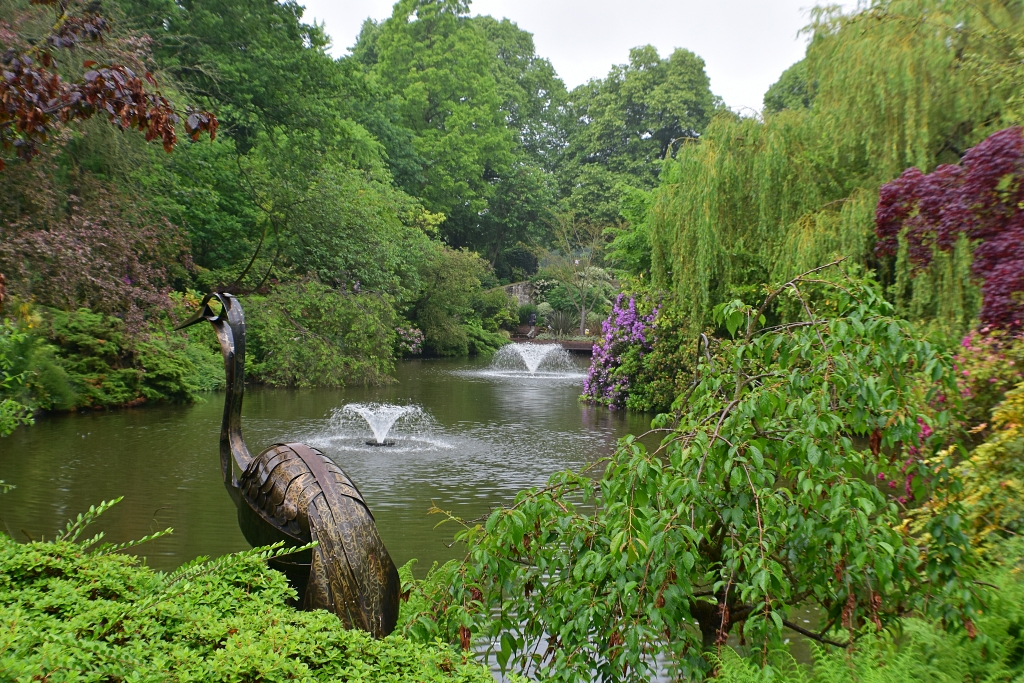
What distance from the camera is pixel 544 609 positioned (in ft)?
9.92

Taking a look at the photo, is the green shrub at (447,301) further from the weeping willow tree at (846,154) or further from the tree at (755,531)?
the tree at (755,531)

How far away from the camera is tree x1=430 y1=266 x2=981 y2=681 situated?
2.66 meters

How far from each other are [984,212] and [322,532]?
17.9ft

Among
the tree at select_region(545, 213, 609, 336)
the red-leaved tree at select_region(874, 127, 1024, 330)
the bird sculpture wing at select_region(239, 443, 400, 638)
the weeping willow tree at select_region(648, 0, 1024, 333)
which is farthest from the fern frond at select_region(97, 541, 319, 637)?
the tree at select_region(545, 213, 609, 336)

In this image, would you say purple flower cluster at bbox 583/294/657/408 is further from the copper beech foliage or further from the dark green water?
the copper beech foliage

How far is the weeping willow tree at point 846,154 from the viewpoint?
8.55 metres

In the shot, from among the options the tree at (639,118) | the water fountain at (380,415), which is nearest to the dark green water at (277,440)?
the water fountain at (380,415)

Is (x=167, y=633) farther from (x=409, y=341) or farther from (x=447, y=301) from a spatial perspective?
(x=447, y=301)

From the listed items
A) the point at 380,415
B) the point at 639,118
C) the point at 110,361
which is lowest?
the point at 380,415

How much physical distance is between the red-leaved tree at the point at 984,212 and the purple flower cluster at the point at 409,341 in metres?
13.3

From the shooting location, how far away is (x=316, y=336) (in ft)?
49.5

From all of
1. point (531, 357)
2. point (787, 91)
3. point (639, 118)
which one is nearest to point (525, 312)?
point (531, 357)

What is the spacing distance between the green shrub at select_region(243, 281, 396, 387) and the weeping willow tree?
7.12m

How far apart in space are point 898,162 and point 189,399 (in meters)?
10.9
